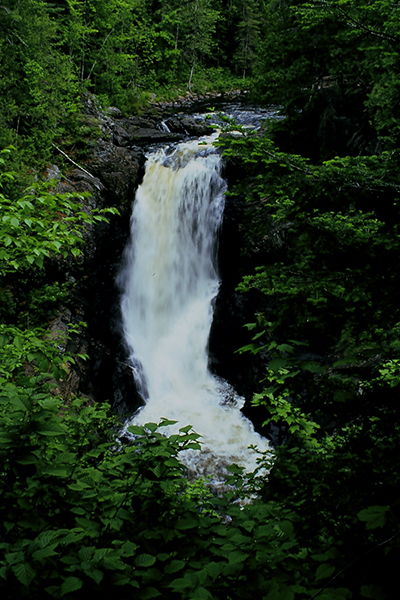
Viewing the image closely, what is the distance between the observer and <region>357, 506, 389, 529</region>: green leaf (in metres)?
1.12

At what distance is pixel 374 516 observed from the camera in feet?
3.79

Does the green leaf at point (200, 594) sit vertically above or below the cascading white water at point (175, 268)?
below

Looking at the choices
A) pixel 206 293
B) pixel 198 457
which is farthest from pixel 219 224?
pixel 198 457

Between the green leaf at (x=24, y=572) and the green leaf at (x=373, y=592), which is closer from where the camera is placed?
the green leaf at (x=373, y=592)

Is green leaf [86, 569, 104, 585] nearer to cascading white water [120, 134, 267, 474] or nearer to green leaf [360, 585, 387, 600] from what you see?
green leaf [360, 585, 387, 600]

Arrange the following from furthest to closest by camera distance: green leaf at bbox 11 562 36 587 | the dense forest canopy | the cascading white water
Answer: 1. the cascading white water
2. the dense forest canopy
3. green leaf at bbox 11 562 36 587

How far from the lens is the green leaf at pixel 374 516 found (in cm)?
112

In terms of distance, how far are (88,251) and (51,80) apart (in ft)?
19.7

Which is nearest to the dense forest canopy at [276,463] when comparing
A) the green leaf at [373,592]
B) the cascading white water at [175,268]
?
the green leaf at [373,592]

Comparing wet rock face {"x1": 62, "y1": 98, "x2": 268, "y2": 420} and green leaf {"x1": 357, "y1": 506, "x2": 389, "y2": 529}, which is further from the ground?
wet rock face {"x1": 62, "y1": 98, "x2": 268, "y2": 420}

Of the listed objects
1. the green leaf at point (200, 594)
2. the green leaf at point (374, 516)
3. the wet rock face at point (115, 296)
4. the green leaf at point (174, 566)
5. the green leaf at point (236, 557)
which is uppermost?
the wet rock face at point (115, 296)

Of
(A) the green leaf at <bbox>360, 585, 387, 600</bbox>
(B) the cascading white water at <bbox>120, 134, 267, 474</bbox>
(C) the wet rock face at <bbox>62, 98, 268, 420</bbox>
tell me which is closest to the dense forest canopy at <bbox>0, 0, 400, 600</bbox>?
(A) the green leaf at <bbox>360, 585, 387, 600</bbox>

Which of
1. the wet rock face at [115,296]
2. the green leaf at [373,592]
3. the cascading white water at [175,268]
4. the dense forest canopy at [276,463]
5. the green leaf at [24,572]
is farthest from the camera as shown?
the cascading white water at [175,268]

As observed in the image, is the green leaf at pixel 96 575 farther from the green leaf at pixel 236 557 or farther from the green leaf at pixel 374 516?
the green leaf at pixel 374 516
